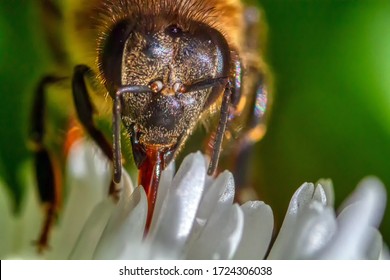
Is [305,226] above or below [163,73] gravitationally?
below

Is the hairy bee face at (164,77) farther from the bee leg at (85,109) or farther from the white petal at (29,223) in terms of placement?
the white petal at (29,223)

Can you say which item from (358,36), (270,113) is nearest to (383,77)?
(358,36)

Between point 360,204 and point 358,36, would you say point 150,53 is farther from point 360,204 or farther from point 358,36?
point 358,36

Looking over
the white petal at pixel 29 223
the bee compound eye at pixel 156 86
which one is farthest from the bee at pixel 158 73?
the white petal at pixel 29 223

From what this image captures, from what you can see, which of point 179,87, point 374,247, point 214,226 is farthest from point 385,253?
point 179,87

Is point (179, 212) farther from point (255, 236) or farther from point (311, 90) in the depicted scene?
point (311, 90)

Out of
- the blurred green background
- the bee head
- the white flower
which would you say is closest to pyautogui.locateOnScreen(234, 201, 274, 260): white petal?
Result: the white flower

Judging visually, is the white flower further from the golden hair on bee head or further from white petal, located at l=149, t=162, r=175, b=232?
the golden hair on bee head
